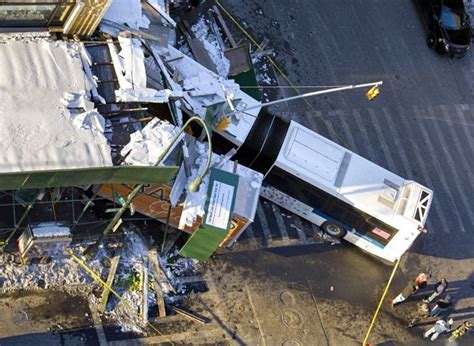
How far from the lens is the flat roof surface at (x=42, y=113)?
18.7 m

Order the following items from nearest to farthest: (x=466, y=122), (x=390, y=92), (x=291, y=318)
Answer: (x=291, y=318) → (x=390, y=92) → (x=466, y=122)

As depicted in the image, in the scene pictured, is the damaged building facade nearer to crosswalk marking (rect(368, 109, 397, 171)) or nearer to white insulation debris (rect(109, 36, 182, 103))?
white insulation debris (rect(109, 36, 182, 103))

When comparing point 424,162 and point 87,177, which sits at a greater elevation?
point 424,162

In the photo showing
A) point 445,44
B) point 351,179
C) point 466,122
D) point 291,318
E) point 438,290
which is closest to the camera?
point 291,318

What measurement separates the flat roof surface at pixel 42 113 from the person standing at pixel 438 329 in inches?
440

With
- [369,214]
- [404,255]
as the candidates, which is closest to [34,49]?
[369,214]

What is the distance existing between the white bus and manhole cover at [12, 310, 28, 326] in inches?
298

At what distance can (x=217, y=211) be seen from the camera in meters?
21.4

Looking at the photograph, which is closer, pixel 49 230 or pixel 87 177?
pixel 87 177

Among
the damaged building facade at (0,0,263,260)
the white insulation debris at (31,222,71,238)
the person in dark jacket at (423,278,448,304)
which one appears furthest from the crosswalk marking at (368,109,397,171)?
the white insulation debris at (31,222,71,238)

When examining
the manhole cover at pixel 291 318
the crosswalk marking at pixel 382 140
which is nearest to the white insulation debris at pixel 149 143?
the manhole cover at pixel 291 318

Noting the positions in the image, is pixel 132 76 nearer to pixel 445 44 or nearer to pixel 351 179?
pixel 351 179

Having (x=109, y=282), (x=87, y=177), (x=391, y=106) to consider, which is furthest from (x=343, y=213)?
(x=87, y=177)

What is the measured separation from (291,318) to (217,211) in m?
4.26
